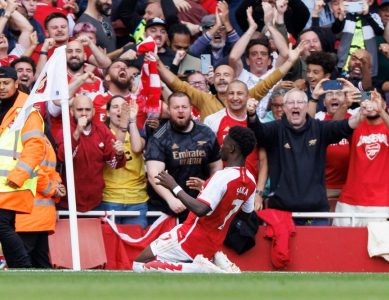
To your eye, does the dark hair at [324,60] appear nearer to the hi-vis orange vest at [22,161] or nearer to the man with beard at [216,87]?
the man with beard at [216,87]

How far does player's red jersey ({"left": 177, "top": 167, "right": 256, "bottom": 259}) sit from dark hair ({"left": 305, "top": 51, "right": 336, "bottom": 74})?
403 cm

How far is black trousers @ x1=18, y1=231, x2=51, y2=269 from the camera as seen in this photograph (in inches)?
595

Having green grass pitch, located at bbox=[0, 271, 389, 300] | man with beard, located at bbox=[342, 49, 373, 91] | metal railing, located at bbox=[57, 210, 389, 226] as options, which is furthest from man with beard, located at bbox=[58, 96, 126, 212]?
green grass pitch, located at bbox=[0, 271, 389, 300]

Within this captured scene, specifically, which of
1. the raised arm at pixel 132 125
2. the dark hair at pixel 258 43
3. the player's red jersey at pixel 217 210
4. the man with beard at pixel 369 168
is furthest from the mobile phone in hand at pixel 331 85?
the player's red jersey at pixel 217 210

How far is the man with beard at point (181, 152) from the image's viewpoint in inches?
628

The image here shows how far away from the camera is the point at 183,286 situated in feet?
35.9

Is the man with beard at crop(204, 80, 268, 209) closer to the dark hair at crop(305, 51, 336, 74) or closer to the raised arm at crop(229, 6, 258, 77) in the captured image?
the raised arm at crop(229, 6, 258, 77)

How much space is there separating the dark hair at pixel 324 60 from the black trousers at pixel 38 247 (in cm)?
449

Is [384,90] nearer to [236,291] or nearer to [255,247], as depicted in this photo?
[255,247]

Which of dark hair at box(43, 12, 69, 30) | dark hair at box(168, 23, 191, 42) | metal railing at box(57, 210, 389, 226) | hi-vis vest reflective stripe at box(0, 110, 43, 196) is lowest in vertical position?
metal railing at box(57, 210, 389, 226)

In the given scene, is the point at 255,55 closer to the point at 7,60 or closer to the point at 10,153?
the point at 7,60

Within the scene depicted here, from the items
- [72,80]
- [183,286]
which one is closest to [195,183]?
[72,80]

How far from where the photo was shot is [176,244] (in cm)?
1388

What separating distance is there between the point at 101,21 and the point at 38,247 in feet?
16.6
